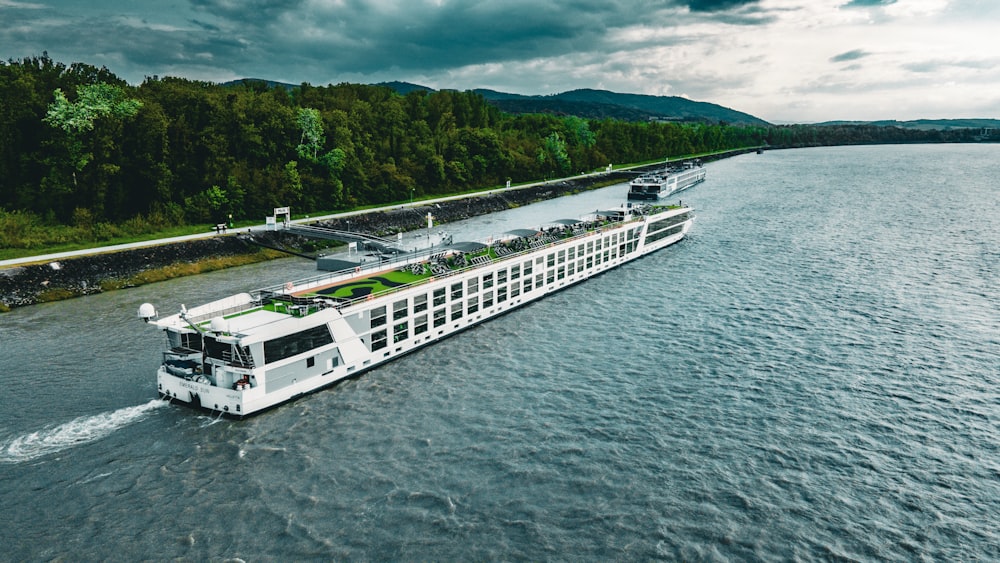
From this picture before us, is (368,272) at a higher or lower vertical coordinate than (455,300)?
higher

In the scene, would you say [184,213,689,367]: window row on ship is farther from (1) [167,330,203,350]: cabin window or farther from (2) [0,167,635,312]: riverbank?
(2) [0,167,635,312]: riverbank

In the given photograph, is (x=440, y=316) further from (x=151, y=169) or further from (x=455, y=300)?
(x=151, y=169)

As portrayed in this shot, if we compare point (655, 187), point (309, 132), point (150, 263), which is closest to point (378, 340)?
point (150, 263)

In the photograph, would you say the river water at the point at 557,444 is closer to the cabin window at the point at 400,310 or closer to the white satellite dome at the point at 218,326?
the cabin window at the point at 400,310

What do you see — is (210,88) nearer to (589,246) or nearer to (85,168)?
(85,168)

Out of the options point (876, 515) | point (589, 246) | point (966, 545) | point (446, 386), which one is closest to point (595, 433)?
point (446, 386)

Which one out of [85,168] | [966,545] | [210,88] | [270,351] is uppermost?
[210,88]

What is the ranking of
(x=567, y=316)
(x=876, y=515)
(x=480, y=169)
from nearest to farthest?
1. (x=876, y=515)
2. (x=567, y=316)
3. (x=480, y=169)
